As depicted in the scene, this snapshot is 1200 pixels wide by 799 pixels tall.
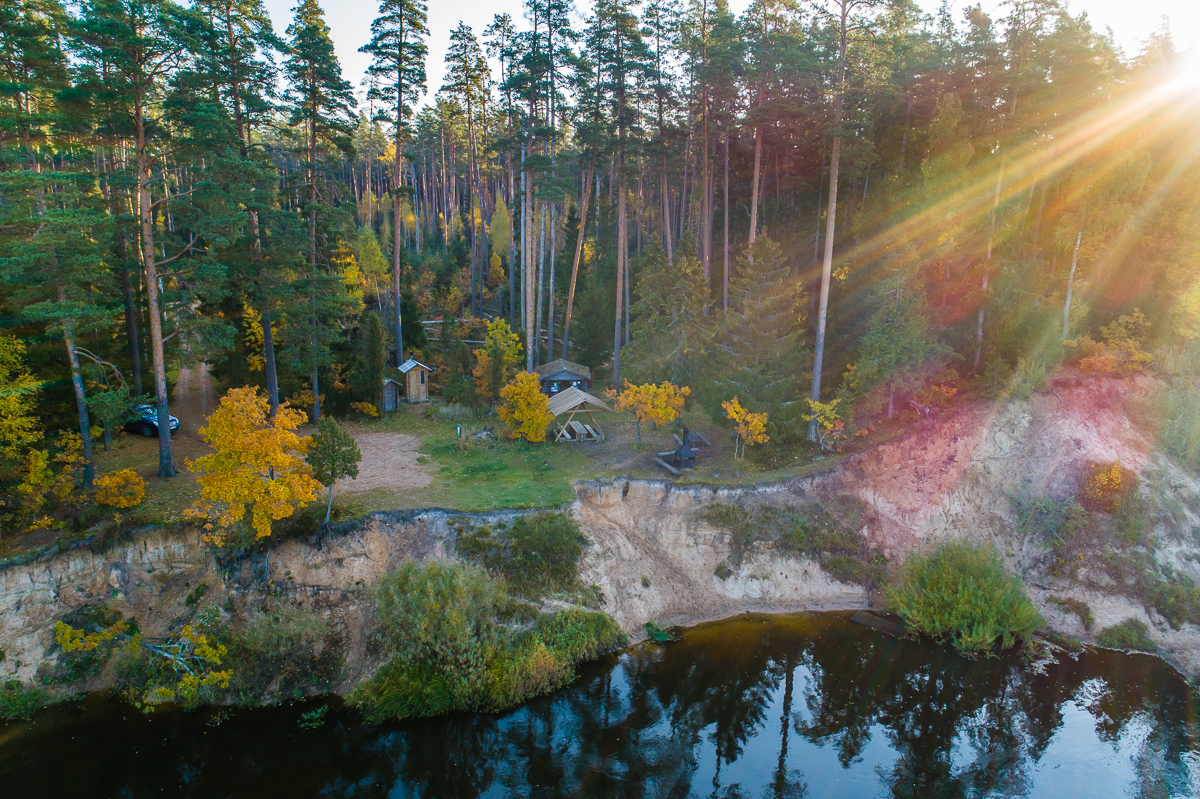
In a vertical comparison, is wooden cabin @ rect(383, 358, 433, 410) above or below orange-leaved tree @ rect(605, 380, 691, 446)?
below

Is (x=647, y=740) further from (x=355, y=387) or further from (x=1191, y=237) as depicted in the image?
(x=1191, y=237)

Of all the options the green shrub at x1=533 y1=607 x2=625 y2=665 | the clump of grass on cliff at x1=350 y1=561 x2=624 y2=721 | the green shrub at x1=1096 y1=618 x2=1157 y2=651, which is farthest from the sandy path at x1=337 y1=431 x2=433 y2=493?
the green shrub at x1=1096 y1=618 x2=1157 y2=651

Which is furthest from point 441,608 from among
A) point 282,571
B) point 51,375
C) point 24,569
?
point 51,375

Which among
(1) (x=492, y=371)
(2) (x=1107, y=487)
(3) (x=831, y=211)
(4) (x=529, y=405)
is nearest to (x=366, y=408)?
(1) (x=492, y=371)

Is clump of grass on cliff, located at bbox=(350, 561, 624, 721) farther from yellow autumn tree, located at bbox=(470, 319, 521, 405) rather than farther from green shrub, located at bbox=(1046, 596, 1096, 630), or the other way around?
green shrub, located at bbox=(1046, 596, 1096, 630)

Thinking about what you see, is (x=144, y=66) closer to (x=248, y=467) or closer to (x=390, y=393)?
(x=248, y=467)

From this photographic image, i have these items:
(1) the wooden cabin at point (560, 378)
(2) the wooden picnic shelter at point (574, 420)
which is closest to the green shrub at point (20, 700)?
(2) the wooden picnic shelter at point (574, 420)
